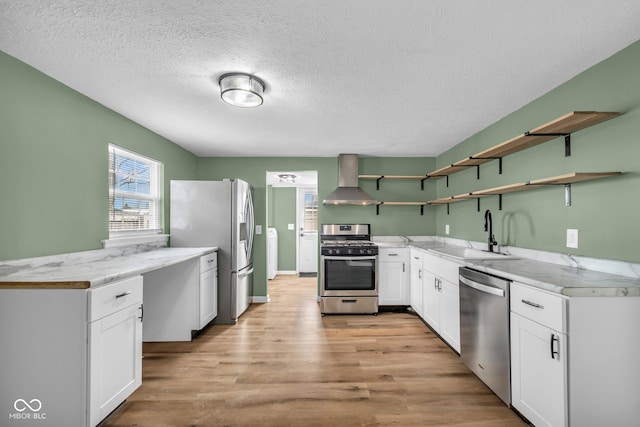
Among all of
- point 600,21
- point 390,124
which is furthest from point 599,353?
point 390,124

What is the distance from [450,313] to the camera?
8.93 feet

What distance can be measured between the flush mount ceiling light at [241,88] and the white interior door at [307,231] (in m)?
4.39

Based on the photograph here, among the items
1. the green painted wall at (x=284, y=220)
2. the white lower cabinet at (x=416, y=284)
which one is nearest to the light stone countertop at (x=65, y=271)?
the white lower cabinet at (x=416, y=284)

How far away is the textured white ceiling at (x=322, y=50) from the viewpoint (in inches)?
54.7

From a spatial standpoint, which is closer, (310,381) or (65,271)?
(65,271)

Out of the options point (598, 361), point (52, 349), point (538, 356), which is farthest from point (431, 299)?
point (52, 349)

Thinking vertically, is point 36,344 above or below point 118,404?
above

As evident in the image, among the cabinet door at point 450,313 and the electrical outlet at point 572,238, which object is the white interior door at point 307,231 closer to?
the cabinet door at point 450,313

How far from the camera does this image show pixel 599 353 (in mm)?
1428

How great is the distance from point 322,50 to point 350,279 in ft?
9.31

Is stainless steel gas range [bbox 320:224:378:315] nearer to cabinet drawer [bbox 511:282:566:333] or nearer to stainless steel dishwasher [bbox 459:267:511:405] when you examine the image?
stainless steel dishwasher [bbox 459:267:511:405]

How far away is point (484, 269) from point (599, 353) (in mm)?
737

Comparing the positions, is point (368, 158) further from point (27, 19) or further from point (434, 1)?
point (27, 19)

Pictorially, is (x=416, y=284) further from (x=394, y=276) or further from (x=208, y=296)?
(x=208, y=296)
